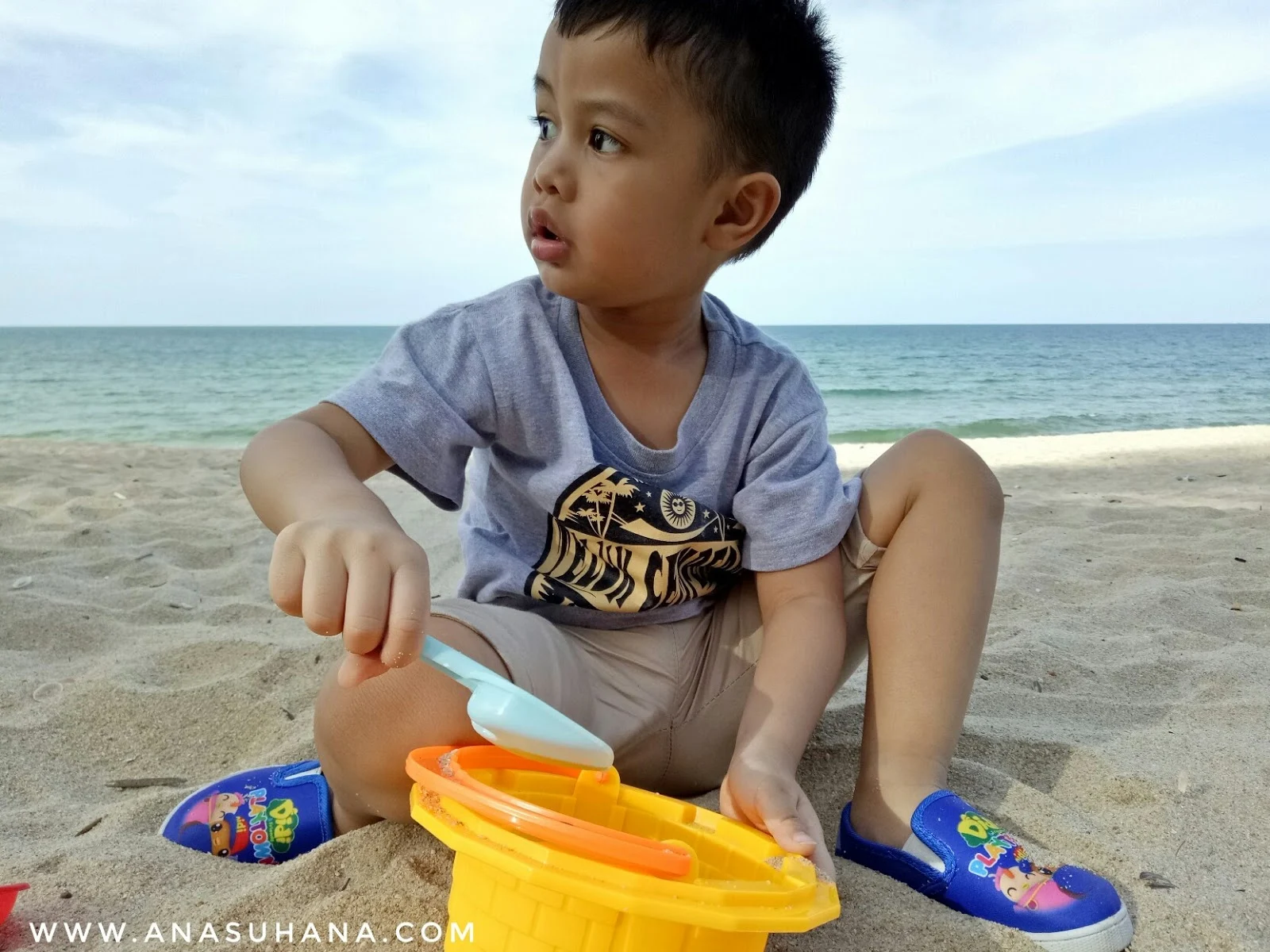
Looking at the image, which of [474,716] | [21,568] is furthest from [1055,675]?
[21,568]

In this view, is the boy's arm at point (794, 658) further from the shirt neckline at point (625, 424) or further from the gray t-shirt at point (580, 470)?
the shirt neckline at point (625, 424)

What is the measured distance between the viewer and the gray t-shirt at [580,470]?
4.40 feet

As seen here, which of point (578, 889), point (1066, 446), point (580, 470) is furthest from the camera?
point (1066, 446)

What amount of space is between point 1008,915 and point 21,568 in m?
2.31

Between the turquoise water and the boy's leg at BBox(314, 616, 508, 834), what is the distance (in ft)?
12.8

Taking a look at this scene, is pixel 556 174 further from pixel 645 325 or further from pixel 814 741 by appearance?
pixel 814 741

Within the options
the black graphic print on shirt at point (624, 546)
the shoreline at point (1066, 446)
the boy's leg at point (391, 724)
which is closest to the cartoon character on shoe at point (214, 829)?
the boy's leg at point (391, 724)

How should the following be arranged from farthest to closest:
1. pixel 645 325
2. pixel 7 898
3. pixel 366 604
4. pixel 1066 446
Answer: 1. pixel 1066 446
2. pixel 645 325
3. pixel 7 898
4. pixel 366 604

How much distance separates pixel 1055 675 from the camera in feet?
6.06

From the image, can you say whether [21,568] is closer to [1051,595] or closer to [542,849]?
[542,849]

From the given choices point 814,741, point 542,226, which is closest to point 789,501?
point 814,741

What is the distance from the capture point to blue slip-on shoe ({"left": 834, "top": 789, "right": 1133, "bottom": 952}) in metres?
1.00

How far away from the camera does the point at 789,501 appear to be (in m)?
1.40

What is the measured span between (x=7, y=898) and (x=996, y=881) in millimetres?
988
